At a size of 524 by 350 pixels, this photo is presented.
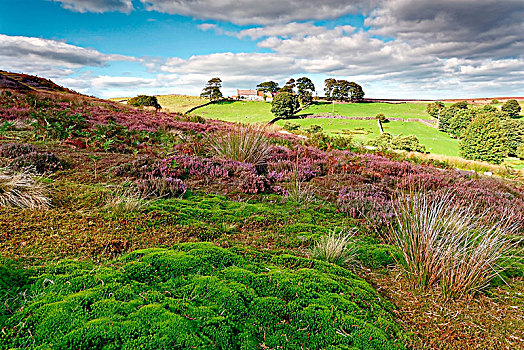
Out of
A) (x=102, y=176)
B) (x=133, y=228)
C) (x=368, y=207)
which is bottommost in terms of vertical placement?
(x=368, y=207)

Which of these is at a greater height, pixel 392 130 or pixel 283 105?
pixel 283 105

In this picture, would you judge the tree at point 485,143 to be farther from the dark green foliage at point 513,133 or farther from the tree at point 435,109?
the tree at point 435,109

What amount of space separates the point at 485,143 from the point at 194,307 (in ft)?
204

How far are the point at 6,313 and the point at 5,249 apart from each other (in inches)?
49.5

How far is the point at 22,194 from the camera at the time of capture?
13.4 feet

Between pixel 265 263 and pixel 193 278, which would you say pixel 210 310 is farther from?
pixel 265 263

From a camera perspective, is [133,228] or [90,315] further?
[133,228]

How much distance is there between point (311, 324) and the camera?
2174mm

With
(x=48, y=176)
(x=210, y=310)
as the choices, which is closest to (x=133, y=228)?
(x=210, y=310)

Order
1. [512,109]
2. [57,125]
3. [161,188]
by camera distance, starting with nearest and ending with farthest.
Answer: [161,188], [57,125], [512,109]

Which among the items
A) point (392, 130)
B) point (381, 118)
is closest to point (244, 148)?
point (392, 130)

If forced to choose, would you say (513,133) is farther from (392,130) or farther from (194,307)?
(194,307)

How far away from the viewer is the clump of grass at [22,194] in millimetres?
3947

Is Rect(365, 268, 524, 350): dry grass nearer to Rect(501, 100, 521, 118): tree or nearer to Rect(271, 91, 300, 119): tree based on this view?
Rect(271, 91, 300, 119): tree
